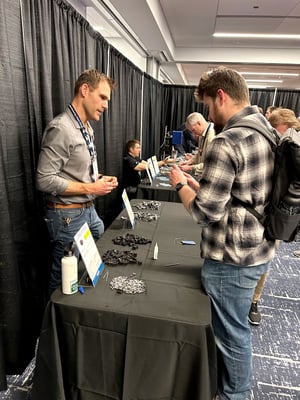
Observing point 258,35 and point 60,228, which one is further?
point 258,35

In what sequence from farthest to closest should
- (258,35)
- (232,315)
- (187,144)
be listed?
(187,144) → (258,35) → (232,315)

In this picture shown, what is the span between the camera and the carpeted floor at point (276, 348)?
144cm

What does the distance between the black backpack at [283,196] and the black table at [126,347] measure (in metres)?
0.36

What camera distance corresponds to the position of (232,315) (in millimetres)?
1104

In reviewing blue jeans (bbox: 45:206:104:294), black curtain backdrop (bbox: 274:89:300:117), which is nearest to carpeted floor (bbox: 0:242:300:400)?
blue jeans (bbox: 45:206:104:294)

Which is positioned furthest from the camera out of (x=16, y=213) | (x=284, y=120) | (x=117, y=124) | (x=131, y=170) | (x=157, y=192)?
(x=131, y=170)

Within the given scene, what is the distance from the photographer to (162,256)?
1.39m

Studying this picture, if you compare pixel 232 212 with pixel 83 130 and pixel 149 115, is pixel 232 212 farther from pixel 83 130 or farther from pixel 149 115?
pixel 149 115

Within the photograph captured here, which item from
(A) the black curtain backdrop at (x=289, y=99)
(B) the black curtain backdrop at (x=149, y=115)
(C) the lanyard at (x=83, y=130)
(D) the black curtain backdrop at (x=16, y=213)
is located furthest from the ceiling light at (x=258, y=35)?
(D) the black curtain backdrop at (x=16, y=213)

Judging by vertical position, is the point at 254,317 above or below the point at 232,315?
below

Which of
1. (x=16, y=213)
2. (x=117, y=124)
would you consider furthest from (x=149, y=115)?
(x=16, y=213)

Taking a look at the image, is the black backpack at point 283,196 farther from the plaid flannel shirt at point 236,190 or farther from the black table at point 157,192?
the black table at point 157,192

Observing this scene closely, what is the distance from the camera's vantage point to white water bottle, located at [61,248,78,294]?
3.31 feet

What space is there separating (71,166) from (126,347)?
84 cm
